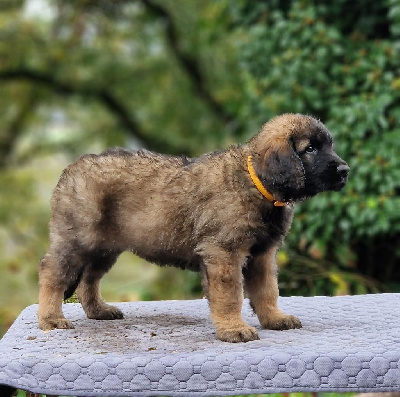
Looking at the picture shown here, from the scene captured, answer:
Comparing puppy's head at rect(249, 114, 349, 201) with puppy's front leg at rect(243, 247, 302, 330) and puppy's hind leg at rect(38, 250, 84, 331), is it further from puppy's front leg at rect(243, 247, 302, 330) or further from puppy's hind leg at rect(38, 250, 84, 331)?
puppy's hind leg at rect(38, 250, 84, 331)

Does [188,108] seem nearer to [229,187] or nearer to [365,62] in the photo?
[365,62]

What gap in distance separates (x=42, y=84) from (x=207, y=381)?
7685mm

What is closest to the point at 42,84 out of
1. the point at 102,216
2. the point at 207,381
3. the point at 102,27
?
the point at 102,27

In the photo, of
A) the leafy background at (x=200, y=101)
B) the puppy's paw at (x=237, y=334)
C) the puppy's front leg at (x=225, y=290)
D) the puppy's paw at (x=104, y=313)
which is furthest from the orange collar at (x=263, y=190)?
the leafy background at (x=200, y=101)

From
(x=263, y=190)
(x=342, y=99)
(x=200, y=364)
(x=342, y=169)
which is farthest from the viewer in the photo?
(x=342, y=99)

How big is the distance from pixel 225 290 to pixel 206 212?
0.35m

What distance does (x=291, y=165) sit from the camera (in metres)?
3.18

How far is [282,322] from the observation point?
350cm

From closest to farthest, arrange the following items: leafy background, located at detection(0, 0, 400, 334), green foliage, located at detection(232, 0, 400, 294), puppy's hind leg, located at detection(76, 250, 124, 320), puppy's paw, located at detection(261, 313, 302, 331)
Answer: puppy's paw, located at detection(261, 313, 302, 331) < puppy's hind leg, located at detection(76, 250, 124, 320) < green foliage, located at detection(232, 0, 400, 294) < leafy background, located at detection(0, 0, 400, 334)

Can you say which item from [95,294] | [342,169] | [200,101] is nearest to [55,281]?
[95,294]

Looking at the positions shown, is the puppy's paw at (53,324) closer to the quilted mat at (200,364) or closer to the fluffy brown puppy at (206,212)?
the fluffy brown puppy at (206,212)

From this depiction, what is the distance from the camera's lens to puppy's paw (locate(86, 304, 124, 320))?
3846 millimetres

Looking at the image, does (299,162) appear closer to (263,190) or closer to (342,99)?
(263,190)

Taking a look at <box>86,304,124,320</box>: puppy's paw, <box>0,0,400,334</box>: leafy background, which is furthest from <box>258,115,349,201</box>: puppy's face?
<box>0,0,400,334</box>: leafy background
